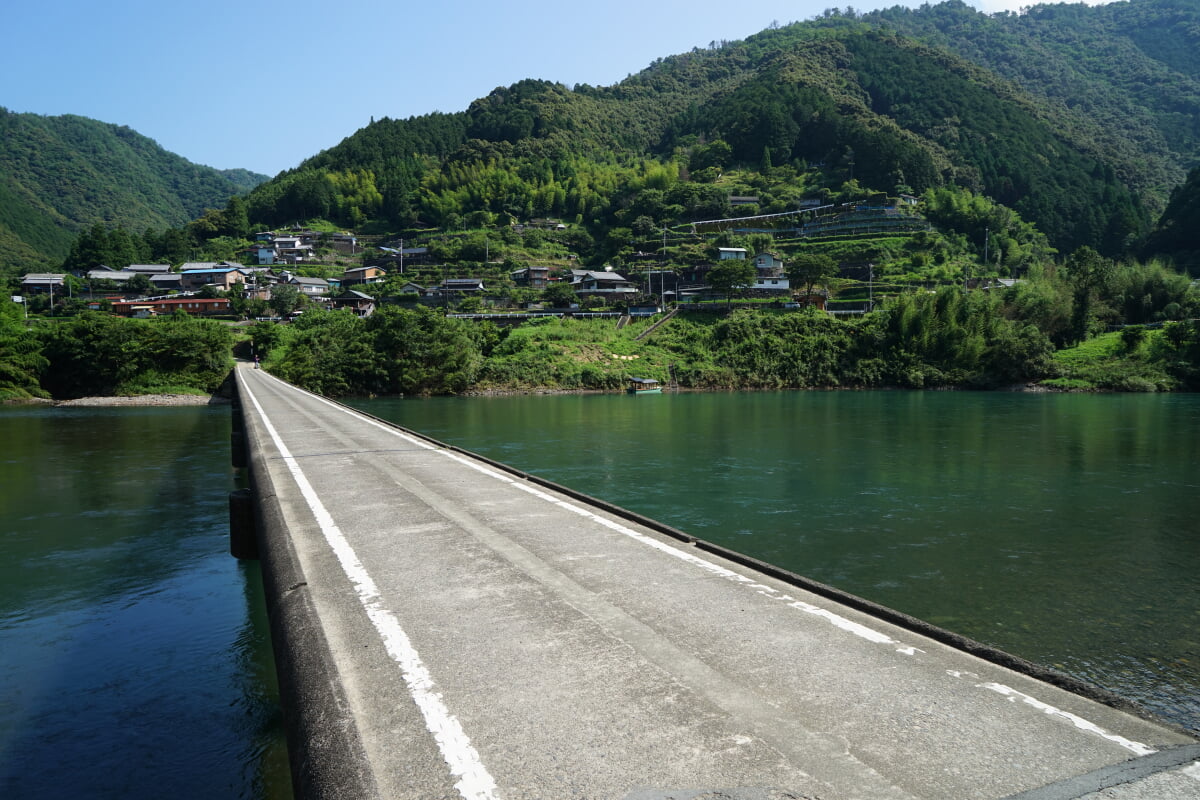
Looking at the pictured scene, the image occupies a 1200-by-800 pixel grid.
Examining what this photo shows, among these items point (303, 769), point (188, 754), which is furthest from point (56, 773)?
point (303, 769)

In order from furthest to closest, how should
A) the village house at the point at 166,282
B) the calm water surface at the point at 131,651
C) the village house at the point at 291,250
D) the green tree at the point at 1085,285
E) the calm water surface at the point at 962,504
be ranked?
the village house at the point at 291,250 < the village house at the point at 166,282 < the green tree at the point at 1085,285 < the calm water surface at the point at 962,504 < the calm water surface at the point at 131,651

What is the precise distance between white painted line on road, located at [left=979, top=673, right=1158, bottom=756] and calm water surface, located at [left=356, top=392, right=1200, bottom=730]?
6069 mm

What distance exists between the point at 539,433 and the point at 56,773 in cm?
3131

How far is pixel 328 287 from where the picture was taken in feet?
340

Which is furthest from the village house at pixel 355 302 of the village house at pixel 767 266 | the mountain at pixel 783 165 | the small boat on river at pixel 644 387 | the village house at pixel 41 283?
→ the village house at pixel 767 266

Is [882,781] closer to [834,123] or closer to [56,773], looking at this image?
[56,773]

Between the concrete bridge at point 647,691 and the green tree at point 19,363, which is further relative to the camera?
the green tree at point 19,363

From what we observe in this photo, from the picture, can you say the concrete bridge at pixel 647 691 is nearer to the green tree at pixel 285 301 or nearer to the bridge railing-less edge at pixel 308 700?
the bridge railing-less edge at pixel 308 700

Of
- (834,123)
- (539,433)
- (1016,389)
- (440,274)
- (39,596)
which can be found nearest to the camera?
(39,596)

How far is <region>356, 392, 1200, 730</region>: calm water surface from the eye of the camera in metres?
12.0

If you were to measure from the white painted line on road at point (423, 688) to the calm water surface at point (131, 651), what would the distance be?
2290 millimetres

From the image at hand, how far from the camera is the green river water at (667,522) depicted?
8.83 m

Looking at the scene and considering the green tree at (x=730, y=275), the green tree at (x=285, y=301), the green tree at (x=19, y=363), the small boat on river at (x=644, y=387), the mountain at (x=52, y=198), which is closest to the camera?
the green tree at (x=19, y=363)

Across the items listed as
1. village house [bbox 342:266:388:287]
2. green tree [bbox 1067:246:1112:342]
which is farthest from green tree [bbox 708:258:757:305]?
village house [bbox 342:266:388:287]
